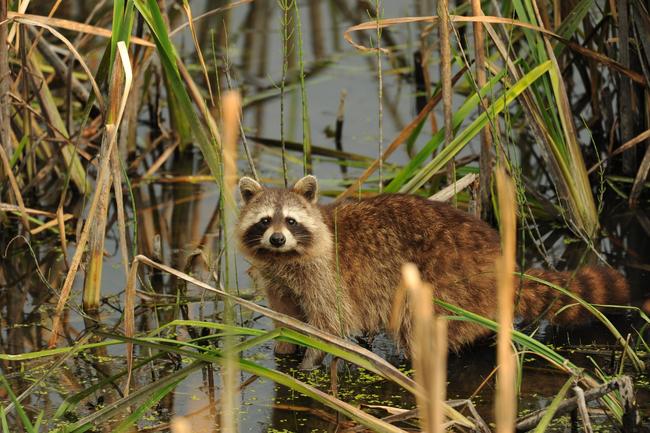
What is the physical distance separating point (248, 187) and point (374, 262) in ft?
2.62

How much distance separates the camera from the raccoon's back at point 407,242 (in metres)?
5.60

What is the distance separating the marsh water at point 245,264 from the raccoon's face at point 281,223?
28 centimetres

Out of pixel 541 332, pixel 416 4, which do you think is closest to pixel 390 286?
pixel 541 332

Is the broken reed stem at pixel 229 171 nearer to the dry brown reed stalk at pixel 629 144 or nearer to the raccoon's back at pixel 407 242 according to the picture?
the raccoon's back at pixel 407 242

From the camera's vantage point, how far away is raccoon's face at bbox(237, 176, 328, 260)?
5746 millimetres

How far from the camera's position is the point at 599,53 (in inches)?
269

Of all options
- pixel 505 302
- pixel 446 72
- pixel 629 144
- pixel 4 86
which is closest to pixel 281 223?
pixel 446 72

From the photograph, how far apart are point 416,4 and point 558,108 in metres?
5.02

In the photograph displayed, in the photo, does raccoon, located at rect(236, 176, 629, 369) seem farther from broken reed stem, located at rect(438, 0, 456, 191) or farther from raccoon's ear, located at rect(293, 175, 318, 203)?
broken reed stem, located at rect(438, 0, 456, 191)

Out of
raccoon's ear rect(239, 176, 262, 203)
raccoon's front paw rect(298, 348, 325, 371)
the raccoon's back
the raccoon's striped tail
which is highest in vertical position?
raccoon's ear rect(239, 176, 262, 203)

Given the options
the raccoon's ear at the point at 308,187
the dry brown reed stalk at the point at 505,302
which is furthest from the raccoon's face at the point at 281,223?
the dry brown reed stalk at the point at 505,302

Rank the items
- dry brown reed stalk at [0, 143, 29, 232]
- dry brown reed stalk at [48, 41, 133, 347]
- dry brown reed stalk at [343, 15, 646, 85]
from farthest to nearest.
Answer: dry brown reed stalk at [0, 143, 29, 232], dry brown reed stalk at [343, 15, 646, 85], dry brown reed stalk at [48, 41, 133, 347]

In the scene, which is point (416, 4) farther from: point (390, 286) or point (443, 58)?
point (390, 286)

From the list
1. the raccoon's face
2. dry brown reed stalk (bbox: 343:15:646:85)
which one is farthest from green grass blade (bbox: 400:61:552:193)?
the raccoon's face
